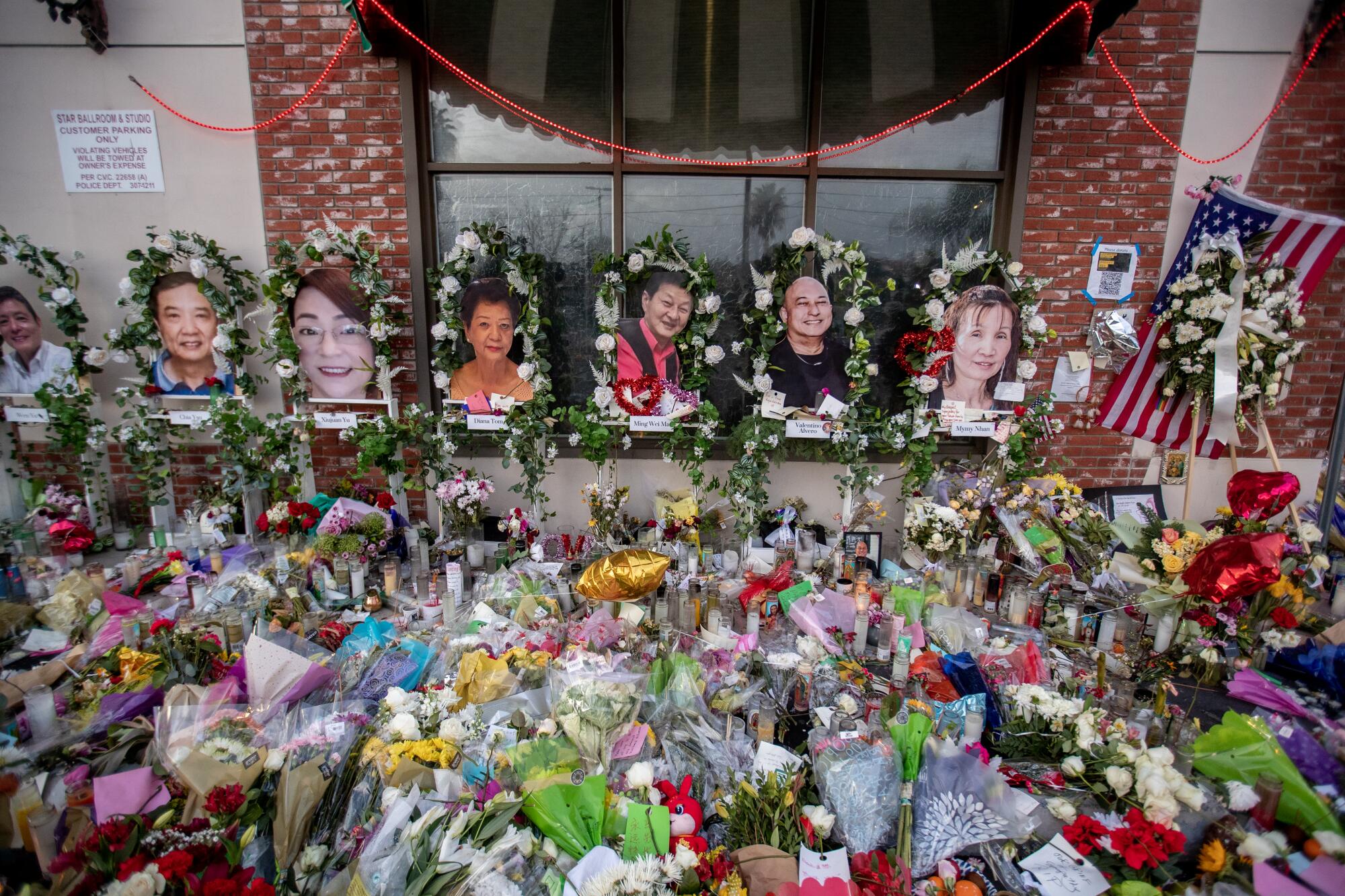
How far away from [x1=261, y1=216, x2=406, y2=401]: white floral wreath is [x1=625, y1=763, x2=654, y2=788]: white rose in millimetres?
3147

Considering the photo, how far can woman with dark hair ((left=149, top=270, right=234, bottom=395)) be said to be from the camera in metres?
4.03

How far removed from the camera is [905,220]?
13.4ft

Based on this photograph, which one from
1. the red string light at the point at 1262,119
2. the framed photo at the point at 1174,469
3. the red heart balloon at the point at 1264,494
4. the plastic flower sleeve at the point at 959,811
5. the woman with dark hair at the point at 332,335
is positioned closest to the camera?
the plastic flower sleeve at the point at 959,811

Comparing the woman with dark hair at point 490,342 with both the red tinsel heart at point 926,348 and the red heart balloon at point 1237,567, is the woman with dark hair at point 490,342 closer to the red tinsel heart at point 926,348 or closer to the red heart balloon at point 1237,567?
the red tinsel heart at point 926,348

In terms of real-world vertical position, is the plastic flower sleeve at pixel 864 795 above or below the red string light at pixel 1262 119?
below

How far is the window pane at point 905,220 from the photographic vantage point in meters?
4.08

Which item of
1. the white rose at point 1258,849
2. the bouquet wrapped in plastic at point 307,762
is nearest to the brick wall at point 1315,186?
the white rose at point 1258,849

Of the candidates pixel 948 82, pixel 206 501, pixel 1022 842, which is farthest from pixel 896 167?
pixel 206 501

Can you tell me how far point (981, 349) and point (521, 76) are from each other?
369 centimetres

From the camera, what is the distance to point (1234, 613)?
2619mm

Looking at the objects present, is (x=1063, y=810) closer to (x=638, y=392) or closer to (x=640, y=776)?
(x=640, y=776)

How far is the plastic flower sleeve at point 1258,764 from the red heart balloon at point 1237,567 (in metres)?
0.84

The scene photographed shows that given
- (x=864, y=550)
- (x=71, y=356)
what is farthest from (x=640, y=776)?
(x=71, y=356)

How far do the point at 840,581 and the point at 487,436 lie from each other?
2641 mm
